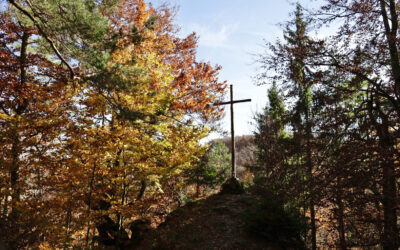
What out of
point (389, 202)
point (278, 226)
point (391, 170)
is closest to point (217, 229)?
point (278, 226)

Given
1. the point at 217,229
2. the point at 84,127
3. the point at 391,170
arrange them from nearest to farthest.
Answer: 1. the point at 391,170
2. the point at 84,127
3. the point at 217,229

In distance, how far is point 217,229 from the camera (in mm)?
9500

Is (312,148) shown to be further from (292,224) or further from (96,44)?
(96,44)

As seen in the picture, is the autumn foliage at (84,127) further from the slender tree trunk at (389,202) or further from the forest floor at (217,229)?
the slender tree trunk at (389,202)

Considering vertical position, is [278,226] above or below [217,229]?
above

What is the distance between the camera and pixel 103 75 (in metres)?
6.42

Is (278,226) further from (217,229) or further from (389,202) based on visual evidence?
(389,202)

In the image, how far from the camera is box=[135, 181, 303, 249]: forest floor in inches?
336

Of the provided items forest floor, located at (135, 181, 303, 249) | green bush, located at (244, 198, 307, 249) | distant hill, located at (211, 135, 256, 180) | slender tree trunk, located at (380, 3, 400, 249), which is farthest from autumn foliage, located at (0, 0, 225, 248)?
distant hill, located at (211, 135, 256, 180)

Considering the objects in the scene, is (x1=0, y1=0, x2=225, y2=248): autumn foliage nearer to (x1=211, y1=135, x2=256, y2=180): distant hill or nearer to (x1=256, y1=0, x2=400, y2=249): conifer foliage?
(x1=256, y1=0, x2=400, y2=249): conifer foliage

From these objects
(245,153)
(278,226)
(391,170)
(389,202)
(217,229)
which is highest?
(245,153)

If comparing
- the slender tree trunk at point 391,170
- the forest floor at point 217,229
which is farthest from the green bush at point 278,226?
the slender tree trunk at point 391,170

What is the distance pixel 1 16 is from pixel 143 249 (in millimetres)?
11172

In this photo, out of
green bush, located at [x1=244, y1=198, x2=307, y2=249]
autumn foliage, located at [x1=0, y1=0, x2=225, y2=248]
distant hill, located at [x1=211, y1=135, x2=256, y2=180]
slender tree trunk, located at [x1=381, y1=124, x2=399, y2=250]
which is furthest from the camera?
distant hill, located at [x1=211, y1=135, x2=256, y2=180]
